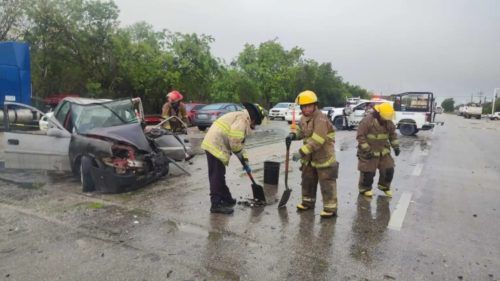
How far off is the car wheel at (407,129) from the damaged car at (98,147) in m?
13.9

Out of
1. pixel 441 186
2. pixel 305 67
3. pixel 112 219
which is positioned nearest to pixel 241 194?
pixel 112 219

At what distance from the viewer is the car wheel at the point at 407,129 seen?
18.6 metres

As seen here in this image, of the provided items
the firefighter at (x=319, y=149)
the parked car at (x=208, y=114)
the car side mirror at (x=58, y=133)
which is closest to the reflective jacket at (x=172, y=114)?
the car side mirror at (x=58, y=133)

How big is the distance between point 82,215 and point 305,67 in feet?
164

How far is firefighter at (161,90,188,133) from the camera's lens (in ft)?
28.9

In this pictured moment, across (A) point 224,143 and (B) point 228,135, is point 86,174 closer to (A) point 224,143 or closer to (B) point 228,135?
(A) point 224,143

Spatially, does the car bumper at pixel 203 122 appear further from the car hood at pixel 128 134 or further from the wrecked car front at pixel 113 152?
the car hood at pixel 128 134

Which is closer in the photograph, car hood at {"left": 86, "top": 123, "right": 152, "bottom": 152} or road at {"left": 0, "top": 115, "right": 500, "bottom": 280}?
road at {"left": 0, "top": 115, "right": 500, "bottom": 280}

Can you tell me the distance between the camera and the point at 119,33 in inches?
885

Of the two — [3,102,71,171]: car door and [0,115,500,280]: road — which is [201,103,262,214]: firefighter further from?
[3,102,71,171]: car door

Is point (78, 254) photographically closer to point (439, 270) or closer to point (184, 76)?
point (439, 270)

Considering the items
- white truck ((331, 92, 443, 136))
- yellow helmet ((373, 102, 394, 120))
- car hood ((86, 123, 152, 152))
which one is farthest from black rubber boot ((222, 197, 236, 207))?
white truck ((331, 92, 443, 136))

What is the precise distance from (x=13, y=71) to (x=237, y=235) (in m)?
12.8

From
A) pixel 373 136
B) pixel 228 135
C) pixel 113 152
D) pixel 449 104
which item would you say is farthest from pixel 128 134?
pixel 449 104
